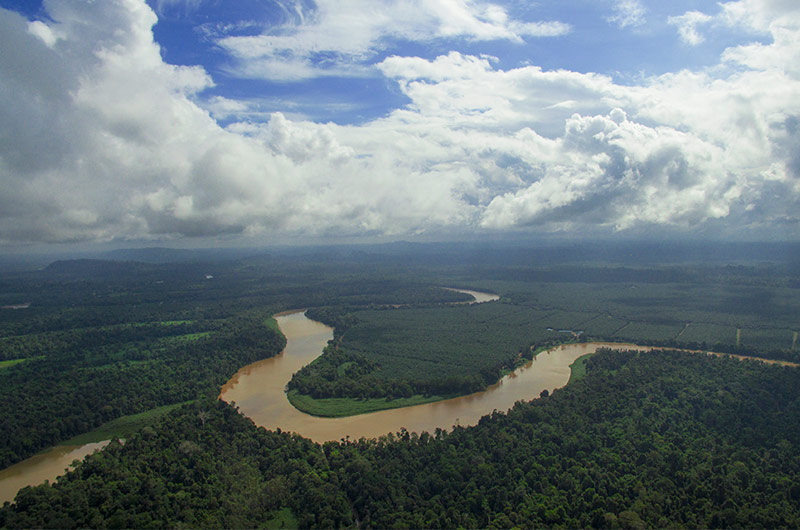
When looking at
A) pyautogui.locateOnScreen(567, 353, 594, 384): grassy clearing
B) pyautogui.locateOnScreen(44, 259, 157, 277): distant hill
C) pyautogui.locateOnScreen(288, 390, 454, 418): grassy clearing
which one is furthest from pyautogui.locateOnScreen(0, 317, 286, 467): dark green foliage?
pyautogui.locateOnScreen(44, 259, 157, 277): distant hill

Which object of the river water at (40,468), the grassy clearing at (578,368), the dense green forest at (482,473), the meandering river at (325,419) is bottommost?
the river water at (40,468)

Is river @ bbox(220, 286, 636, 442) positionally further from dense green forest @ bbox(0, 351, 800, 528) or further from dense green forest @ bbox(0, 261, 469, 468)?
dense green forest @ bbox(0, 351, 800, 528)

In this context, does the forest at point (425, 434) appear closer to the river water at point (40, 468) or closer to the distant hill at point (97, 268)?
the river water at point (40, 468)

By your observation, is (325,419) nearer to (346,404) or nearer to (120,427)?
(346,404)

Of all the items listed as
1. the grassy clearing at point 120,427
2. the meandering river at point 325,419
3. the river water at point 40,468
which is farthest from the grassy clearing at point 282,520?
the grassy clearing at point 120,427

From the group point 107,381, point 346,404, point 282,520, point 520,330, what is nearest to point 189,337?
point 107,381

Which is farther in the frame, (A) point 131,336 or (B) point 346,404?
(A) point 131,336
